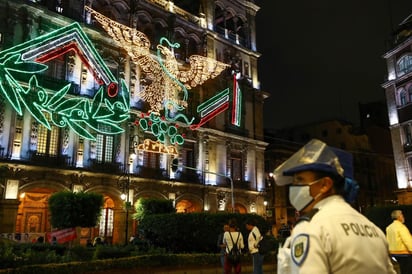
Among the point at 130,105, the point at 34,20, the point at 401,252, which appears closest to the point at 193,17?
the point at 130,105

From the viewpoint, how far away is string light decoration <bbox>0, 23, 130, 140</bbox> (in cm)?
2173

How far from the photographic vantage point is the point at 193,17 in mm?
34156

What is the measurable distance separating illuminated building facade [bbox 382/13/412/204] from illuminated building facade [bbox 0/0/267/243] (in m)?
12.3

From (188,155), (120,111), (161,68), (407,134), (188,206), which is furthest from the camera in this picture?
(407,134)

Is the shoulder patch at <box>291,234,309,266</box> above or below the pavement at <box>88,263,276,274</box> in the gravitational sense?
above

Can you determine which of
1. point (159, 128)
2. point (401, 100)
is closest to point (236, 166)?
point (159, 128)

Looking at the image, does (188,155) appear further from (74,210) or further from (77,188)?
(74,210)

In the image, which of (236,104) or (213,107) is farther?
(236,104)

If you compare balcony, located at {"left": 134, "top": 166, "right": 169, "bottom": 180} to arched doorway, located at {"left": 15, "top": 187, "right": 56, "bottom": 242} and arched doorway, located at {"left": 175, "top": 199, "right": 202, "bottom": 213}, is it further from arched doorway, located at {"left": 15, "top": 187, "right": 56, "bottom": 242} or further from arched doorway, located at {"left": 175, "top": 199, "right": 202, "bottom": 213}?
arched doorway, located at {"left": 15, "top": 187, "right": 56, "bottom": 242}

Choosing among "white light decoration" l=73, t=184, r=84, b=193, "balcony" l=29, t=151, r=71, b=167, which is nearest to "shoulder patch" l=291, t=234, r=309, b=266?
"balcony" l=29, t=151, r=71, b=167

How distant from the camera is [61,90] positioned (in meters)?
22.5

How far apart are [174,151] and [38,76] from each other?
1033cm

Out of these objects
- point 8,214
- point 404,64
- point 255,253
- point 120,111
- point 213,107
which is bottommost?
Answer: point 255,253

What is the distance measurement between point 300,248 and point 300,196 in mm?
532
